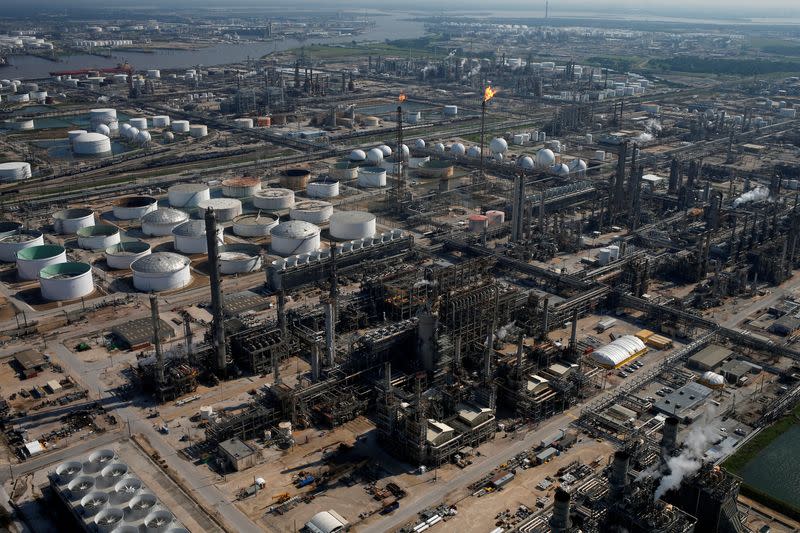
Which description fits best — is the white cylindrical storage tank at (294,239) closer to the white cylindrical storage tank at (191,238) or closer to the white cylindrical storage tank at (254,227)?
the white cylindrical storage tank at (254,227)

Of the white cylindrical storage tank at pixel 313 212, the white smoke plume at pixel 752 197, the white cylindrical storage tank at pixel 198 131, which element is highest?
the white cylindrical storage tank at pixel 198 131

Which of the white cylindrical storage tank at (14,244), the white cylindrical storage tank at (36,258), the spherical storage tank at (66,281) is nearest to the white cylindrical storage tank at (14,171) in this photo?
the white cylindrical storage tank at (14,244)

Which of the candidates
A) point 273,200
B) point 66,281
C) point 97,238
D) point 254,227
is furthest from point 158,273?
point 273,200

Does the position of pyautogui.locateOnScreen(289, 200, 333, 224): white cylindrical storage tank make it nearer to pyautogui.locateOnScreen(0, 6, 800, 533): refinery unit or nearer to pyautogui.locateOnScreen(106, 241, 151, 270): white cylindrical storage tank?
pyautogui.locateOnScreen(0, 6, 800, 533): refinery unit

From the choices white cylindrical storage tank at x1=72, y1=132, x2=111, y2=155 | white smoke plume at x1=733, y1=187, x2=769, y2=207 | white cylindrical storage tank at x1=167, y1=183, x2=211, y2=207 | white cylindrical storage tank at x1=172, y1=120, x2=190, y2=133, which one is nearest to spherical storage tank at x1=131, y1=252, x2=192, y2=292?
white cylindrical storage tank at x1=167, y1=183, x2=211, y2=207

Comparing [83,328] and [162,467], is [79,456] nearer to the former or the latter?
[162,467]

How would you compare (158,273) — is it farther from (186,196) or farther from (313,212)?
(186,196)
